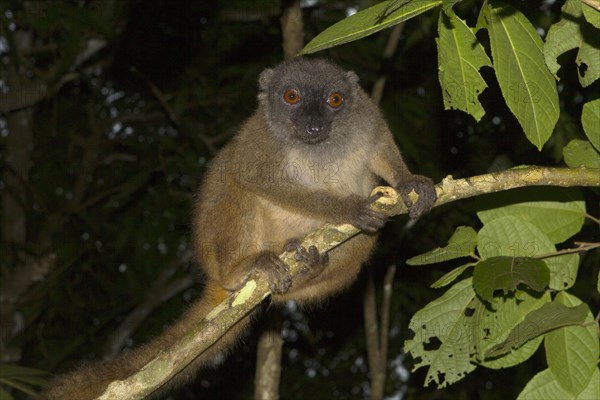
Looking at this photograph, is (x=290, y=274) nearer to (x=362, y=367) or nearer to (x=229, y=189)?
(x=229, y=189)

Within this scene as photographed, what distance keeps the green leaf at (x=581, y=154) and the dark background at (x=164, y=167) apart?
390cm

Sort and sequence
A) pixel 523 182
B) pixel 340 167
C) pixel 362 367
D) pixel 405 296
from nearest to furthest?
pixel 523 182, pixel 340 167, pixel 405 296, pixel 362 367

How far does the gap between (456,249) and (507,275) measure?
364 millimetres

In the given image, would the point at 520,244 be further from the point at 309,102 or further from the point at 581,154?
the point at 309,102

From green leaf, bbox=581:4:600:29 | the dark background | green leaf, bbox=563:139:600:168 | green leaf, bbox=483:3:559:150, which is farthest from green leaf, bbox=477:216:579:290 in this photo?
the dark background

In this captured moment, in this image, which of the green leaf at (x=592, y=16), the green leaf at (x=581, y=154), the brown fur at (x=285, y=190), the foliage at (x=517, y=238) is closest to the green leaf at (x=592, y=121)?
the foliage at (x=517, y=238)

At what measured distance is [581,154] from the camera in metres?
3.40

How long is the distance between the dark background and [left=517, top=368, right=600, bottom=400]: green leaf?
4.20 m

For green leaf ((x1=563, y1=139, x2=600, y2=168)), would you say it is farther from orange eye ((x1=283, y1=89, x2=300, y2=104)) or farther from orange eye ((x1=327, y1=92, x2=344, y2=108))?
orange eye ((x1=283, y1=89, x2=300, y2=104))

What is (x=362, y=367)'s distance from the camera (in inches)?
400

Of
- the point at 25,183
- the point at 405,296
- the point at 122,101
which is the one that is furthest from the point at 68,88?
the point at 405,296

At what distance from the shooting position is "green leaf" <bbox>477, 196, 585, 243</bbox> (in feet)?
11.2

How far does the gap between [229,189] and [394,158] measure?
3.94ft

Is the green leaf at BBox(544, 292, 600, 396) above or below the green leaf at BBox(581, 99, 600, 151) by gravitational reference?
below
